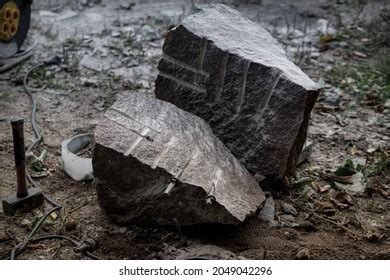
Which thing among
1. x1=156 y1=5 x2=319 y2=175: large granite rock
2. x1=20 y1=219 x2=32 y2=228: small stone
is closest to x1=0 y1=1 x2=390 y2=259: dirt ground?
x1=20 y1=219 x2=32 y2=228: small stone

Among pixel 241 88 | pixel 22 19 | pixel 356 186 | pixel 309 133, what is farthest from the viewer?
pixel 22 19

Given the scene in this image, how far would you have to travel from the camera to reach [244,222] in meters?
2.97

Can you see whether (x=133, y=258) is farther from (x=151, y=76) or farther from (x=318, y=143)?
(x=151, y=76)

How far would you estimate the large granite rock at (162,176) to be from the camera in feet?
9.04

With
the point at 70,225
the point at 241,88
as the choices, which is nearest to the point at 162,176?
the point at 70,225

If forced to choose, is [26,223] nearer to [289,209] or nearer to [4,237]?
[4,237]

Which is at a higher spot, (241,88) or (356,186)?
(241,88)

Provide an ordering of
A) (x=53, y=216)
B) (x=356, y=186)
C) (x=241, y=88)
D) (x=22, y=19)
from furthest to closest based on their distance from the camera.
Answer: (x=22, y=19) → (x=356, y=186) → (x=241, y=88) → (x=53, y=216)

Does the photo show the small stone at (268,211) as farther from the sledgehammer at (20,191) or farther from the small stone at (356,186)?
the sledgehammer at (20,191)

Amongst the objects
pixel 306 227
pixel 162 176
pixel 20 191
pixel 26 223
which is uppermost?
pixel 162 176

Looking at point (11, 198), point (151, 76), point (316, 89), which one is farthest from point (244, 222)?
point (151, 76)

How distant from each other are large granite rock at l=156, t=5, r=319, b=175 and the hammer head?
1083 millimetres

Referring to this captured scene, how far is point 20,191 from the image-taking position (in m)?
3.10

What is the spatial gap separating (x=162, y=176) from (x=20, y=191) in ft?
3.05
